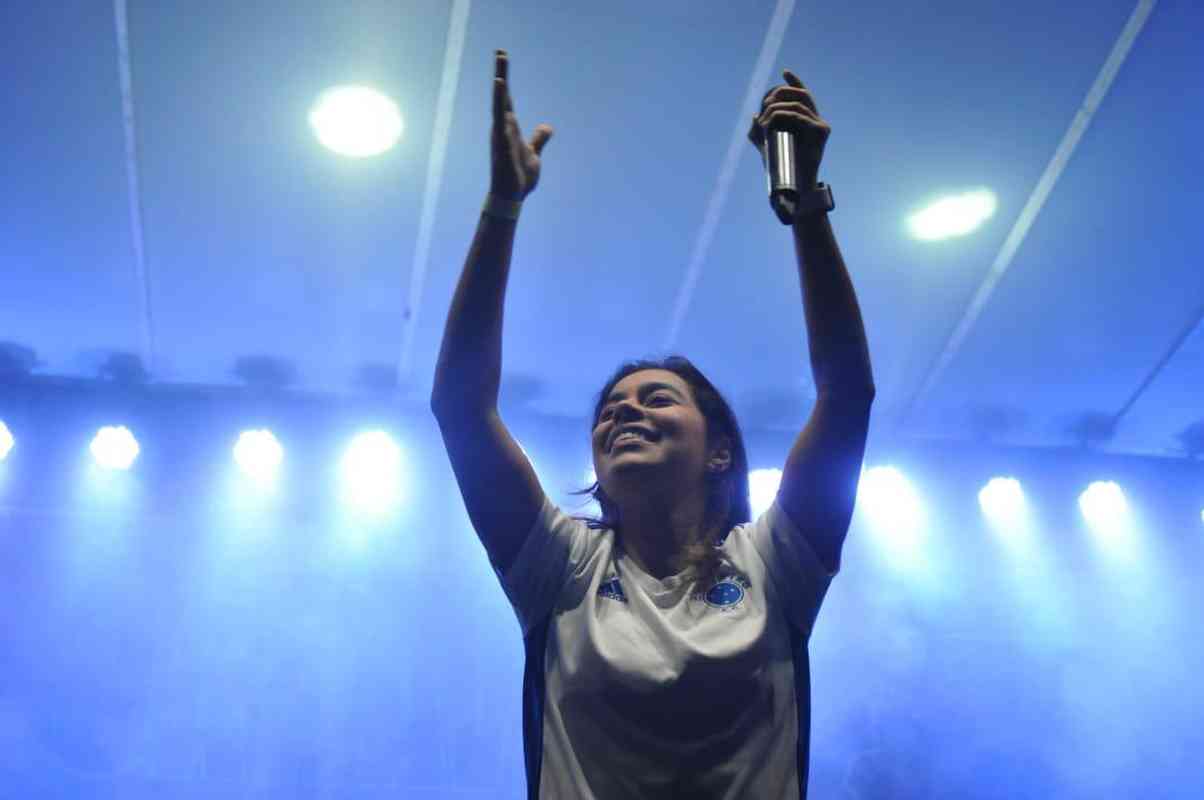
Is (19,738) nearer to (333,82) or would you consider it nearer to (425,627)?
(425,627)

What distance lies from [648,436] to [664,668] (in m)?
0.34

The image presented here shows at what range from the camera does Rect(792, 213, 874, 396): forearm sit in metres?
1.01

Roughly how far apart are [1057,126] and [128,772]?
3465mm

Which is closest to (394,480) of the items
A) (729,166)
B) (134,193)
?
→ (134,193)

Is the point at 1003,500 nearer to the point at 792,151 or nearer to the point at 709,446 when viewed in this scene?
the point at 709,446

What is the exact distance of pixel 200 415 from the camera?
11.7 ft

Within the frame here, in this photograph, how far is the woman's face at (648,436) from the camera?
3.67ft

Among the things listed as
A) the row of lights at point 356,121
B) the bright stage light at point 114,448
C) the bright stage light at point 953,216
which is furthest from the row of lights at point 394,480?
the row of lights at point 356,121

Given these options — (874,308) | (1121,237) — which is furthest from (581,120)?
(1121,237)

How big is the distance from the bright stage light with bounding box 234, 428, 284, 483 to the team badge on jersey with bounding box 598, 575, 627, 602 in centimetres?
270

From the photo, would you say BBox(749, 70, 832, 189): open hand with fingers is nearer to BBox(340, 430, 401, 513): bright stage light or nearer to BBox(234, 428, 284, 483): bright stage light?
BBox(340, 430, 401, 513): bright stage light

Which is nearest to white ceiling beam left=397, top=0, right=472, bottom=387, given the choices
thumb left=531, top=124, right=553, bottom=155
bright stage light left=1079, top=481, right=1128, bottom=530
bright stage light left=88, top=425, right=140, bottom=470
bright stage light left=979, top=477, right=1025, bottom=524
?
bright stage light left=88, top=425, right=140, bottom=470

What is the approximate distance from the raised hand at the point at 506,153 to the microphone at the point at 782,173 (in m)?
0.27

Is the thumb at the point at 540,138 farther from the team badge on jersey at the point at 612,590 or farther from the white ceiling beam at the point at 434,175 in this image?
the white ceiling beam at the point at 434,175
